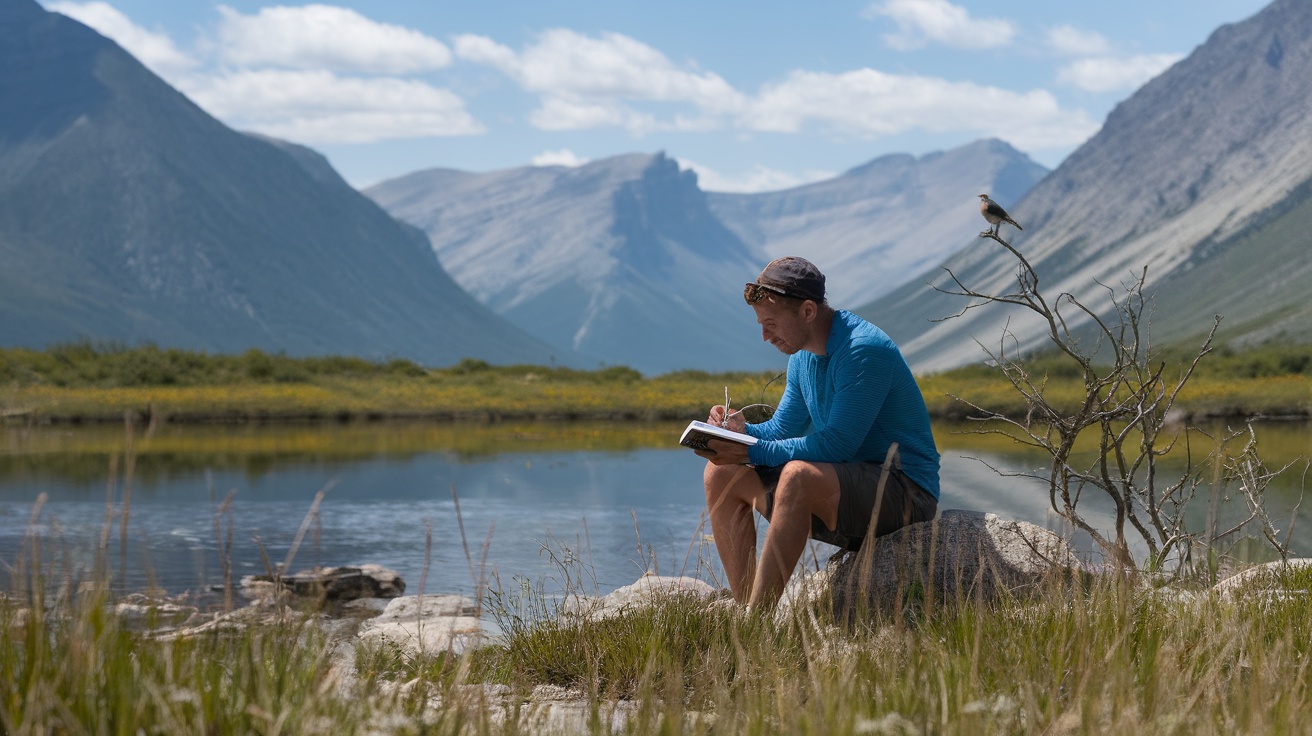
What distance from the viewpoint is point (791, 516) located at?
4.79 meters

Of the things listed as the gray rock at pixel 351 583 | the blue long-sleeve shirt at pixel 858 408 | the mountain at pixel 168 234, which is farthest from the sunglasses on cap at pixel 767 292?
the mountain at pixel 168 234

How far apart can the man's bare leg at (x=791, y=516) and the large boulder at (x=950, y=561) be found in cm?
26

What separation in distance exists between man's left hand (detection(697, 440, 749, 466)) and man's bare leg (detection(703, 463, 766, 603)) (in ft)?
0.32

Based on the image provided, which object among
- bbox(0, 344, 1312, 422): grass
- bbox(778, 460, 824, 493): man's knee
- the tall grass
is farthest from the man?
bbox(0, 344, 1312, 422): grass

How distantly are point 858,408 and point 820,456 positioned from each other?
0.22 meters

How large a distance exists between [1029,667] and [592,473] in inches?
687

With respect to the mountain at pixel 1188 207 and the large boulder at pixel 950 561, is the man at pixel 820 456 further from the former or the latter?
the mountain at pixel 1188 207

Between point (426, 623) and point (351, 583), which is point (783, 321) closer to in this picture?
point (426, 623)

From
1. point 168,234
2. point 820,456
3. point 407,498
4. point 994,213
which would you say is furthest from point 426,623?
point 168,234

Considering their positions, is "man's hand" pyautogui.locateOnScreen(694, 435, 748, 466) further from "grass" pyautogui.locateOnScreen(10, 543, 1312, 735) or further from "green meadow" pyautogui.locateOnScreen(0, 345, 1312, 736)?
"grass" pyautogui.locateOnScreen(10, 543, 1312, 735)

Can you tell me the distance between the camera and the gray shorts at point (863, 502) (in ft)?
16.2

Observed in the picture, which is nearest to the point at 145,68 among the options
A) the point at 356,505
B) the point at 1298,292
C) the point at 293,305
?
the point at 293,305

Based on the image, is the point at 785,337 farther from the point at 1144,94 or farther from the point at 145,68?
the point at 1144,94

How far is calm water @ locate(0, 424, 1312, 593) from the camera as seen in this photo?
1136 cm
